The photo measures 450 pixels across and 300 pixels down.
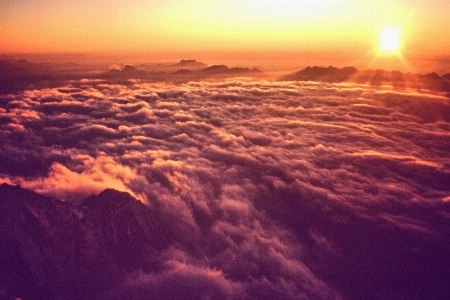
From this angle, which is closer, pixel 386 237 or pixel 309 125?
pixel 386 237

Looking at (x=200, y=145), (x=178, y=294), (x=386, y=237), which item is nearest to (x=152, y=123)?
(x=200, y=145)

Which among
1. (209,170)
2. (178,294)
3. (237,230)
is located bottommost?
(178,294)

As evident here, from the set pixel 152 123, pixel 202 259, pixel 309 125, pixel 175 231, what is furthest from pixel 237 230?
pixel 152 123

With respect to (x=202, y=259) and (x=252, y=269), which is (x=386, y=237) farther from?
(x=202, y=259)

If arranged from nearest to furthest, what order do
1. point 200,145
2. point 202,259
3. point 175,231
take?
point 202,259
point 175,231
point 200,145

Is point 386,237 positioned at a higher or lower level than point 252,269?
higher

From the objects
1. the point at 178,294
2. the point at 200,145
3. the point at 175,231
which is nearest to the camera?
the point at 178,294
